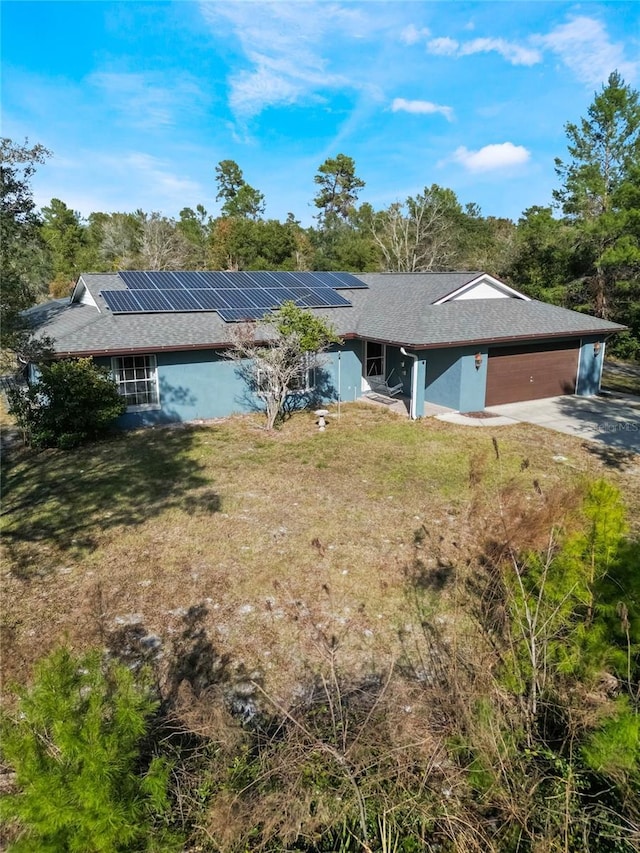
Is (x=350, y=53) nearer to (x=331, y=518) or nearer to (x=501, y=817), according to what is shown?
(x=331, y=518)

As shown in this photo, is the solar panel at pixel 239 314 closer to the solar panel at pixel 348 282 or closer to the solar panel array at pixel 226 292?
the solar panel array at pixel 226 292

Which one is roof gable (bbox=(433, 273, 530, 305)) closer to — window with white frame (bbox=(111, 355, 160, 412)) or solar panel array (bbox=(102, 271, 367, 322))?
solar panel array (bbox=(102, 271, 367, 322))

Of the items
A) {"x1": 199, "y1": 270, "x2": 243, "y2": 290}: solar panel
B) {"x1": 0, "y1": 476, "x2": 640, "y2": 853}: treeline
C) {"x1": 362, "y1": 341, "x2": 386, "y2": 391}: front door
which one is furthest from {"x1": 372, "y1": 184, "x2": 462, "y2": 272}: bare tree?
{"x1": 0, "y1": 476, "x2": 640, "y2": 853}: treeline

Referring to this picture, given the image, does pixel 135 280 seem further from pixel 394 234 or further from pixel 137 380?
pixel 394 234

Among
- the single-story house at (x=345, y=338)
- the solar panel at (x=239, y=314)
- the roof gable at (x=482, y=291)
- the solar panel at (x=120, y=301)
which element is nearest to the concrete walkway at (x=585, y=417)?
the single-story house at (x=345, y=338)

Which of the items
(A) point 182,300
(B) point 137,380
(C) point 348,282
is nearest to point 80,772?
(B) point 137,380

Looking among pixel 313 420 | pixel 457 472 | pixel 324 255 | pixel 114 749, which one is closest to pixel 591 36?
pixel 457 472
